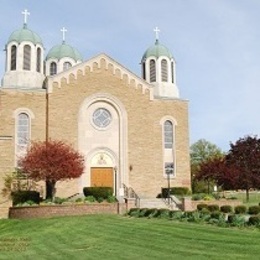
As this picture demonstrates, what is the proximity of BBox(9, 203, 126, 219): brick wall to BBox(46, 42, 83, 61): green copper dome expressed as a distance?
2056 cm

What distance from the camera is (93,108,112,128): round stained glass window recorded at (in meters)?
37.8

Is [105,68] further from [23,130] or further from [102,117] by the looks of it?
[23,130]

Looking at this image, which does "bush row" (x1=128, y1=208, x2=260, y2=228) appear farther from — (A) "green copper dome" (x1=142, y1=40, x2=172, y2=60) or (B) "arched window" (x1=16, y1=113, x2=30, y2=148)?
(A) "green copper dome" (x1=142, y1=40, x2=172, y2=60)

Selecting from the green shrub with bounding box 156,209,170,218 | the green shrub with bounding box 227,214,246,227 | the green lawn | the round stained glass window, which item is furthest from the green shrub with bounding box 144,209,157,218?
the round stained glass window

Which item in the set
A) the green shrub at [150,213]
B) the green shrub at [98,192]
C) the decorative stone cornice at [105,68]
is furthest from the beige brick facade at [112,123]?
the green shrub at [150,213]

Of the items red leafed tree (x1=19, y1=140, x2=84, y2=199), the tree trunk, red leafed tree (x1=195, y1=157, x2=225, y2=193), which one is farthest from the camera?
red leafed tree (x1=195, y1=157, x2=225, y2=193)

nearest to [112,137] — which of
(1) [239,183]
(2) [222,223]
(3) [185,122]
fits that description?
(3) [185,122]

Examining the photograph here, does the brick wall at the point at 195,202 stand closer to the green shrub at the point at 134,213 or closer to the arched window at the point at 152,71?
the green shrub at the point at 134,213

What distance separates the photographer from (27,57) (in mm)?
39344

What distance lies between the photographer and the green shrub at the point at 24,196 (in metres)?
31.8

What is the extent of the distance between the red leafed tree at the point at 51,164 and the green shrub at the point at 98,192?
2668mm

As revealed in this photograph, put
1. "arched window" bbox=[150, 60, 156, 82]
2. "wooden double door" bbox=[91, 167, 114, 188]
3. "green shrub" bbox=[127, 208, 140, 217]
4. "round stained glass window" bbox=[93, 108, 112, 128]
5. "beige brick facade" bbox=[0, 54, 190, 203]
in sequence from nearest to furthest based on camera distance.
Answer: "green shrub" bbox=[127, 208, 140, 217] < "beige brick facade" bbox=[0, 54, 190, 203] < "wooden double door" bbox=[91, 167, 114, 188] < "round stained glass window" bbox=[93, 108, 112, 128] < "arched window" bbox=[150, 60, 156, 82]

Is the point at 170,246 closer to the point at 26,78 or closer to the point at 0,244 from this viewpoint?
the point at 0,244

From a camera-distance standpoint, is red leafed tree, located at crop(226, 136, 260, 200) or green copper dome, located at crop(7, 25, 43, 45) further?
green copper dome, located at crop(7, 25, 43, 45)
